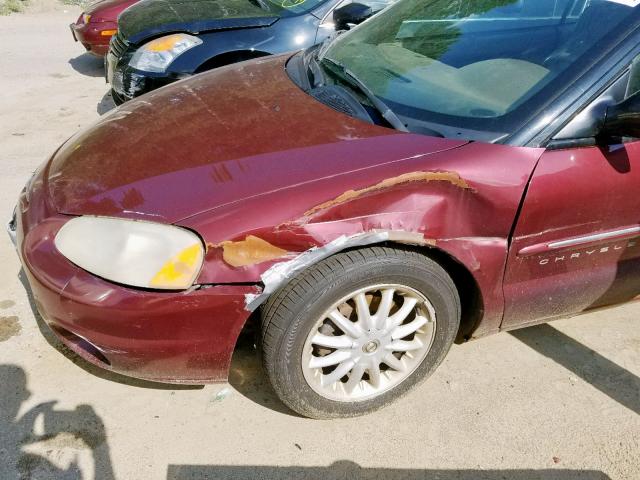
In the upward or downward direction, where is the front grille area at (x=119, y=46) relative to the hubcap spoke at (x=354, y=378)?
upward

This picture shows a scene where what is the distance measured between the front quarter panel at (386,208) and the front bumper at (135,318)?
12 cm

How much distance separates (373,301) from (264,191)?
58cm

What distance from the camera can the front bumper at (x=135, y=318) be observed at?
173cm

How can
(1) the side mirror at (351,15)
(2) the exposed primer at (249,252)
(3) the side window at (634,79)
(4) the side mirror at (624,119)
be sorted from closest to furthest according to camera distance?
(2) the exposed primer at (249,252), (4) the side mirror at (624,119), (3) the side window at (634,79), (1) the side mirror at (351,15)

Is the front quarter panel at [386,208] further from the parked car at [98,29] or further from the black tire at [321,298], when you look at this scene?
the parked car at [98,29]

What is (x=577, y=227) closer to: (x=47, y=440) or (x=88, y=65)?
(x=47, y=440)

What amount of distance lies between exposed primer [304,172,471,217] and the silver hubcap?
0.32m

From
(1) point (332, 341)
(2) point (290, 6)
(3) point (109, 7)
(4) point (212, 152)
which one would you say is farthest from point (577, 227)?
(3) point (109, 7)

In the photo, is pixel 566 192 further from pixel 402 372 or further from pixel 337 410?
pixel 337 410

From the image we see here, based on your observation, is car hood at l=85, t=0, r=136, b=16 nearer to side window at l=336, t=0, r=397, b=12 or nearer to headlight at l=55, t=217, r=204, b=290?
side window at l=336, t=0, r=397, b=12

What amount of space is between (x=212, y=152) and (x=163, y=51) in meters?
2.19

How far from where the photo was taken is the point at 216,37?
12.6ft

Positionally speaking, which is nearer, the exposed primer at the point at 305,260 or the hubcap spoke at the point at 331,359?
the exposed primer at the point at 305,260

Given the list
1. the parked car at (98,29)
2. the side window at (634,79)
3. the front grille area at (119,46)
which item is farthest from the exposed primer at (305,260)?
the parked car at (98,29)
